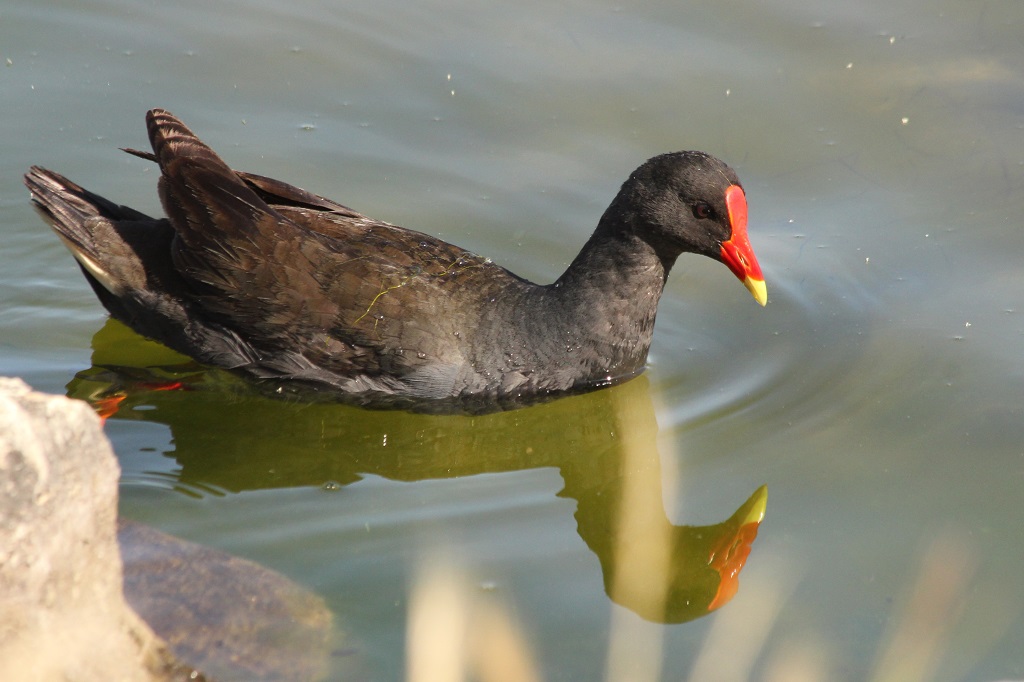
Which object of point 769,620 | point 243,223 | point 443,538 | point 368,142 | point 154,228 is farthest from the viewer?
point 368,142

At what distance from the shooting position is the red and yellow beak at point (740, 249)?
5.20m

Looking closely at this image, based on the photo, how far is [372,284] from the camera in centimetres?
518

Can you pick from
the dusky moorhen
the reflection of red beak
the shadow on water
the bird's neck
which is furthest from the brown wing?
the reflection of red beak

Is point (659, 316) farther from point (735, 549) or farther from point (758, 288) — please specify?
point (735, 549)

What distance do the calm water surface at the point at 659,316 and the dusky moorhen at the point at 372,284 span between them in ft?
0.71

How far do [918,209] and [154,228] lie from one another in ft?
12.5

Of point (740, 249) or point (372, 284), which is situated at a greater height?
point (740, 249)

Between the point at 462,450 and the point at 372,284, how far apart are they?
2.51 feet

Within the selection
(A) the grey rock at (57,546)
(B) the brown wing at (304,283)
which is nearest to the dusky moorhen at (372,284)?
(B) the brown wing at (304,283)

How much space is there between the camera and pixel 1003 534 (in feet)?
15.2

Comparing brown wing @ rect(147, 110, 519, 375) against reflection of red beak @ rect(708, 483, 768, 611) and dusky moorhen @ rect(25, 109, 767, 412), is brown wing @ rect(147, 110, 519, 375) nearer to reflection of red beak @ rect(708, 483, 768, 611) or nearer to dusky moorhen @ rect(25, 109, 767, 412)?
dusky moorhen @ rect(25, 109, 767, 412)

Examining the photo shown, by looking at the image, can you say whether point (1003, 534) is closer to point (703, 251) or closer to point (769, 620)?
point (769, 620)

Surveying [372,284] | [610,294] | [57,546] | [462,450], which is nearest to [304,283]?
[372,284]

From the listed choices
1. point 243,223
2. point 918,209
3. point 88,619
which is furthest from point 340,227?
point 918,209
